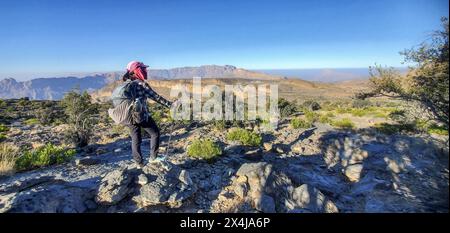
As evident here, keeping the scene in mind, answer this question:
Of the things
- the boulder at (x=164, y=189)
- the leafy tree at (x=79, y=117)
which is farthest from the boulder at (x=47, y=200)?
the leafy tree at (x=79, y=117)

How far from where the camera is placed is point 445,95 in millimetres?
4840

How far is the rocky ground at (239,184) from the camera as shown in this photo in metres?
5.22

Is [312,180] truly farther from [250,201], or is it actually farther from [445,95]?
[445,95]

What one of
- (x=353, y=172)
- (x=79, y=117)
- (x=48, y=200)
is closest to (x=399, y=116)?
(x=353, y=172)

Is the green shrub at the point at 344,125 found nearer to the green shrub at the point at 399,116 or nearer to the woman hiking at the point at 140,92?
the green shrub at the point at 399,116

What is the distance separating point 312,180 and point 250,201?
7.60ft

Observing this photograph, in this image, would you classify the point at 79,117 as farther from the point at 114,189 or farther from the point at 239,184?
the point at 239,184

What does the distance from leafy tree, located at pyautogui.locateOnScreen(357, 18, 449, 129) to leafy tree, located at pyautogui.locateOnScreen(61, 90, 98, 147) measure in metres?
8.20

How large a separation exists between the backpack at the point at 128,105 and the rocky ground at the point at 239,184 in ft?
3.09

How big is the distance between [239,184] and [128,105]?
2.40 meters

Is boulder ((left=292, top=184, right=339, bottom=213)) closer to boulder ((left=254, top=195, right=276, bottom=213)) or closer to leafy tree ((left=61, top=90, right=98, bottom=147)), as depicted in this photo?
boulder ((left=254, top=195, right=276, bottom=213))

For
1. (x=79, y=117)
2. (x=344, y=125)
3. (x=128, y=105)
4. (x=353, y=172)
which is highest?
(x=128, y=105)

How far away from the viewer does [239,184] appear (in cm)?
610

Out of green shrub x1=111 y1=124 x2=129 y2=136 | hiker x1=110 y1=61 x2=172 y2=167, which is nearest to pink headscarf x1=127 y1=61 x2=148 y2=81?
hiker x1=110 y1=61 x2=172 y2=167
